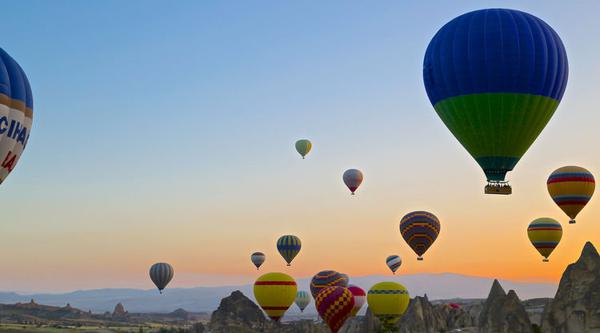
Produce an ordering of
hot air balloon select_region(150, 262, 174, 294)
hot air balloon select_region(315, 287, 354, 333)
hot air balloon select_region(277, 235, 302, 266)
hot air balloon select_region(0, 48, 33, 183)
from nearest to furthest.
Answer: hot air balloon select_region(0, 48, 33, 183)
hot air balloon select_region(315, 287, 354, 333)
hot air balloon select_region(277, 235, 302, 266)
hot air balloon select_region(150, 262, 174, 294)

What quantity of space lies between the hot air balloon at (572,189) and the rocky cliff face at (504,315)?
2380 cm

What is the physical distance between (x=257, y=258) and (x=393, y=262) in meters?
24.7

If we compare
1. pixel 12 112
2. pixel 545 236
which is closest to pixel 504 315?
pixel 545 236

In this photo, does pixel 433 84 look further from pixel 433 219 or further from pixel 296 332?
pixel 296 332

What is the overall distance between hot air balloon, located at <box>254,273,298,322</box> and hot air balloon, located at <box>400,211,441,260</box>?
14.9m

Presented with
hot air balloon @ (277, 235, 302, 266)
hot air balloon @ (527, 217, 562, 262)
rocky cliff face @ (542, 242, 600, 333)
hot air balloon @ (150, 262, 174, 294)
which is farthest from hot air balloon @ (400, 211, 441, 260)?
hot air balloon @ (150, 262, 174, 294)

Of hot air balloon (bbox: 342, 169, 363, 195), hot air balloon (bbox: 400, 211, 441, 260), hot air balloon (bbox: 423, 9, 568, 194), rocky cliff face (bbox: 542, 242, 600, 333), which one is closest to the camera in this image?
hot air balloon (bbox: 423, 9, 568, 194)

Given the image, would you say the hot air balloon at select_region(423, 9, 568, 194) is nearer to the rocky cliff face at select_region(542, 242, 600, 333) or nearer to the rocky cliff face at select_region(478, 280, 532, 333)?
the rocky cliff face at select_region(542, 242, 600, 333)

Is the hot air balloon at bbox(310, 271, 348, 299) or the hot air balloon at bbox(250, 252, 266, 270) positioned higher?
the hot air balloon at bbox(250, 252, 266, 270)

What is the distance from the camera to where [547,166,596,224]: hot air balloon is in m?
76.8

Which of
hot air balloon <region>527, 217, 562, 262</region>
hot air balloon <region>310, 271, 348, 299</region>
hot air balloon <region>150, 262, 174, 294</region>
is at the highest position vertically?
hot air balloon <region>527, 217, 562, 262</region>

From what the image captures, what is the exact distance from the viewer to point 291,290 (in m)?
85.6

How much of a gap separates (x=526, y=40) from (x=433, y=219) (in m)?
39.5

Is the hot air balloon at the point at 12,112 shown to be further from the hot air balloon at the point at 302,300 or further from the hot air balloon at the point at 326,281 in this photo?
the hot air balloon at the point at 302,300
